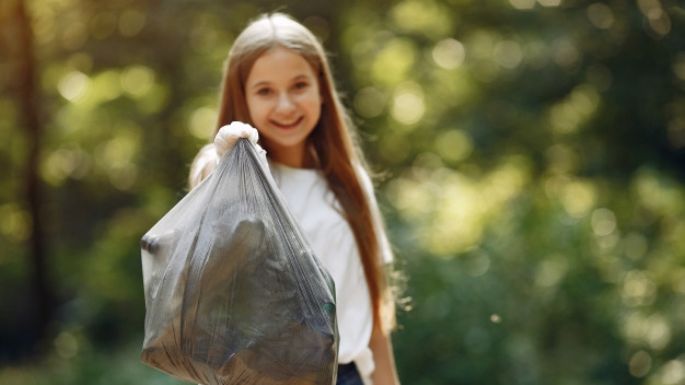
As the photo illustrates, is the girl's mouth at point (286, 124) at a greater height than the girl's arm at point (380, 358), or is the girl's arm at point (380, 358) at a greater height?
the girl's mouth at point (286, 124)

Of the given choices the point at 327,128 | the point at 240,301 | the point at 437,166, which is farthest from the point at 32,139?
the point at 240,301

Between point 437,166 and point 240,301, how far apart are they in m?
8.82

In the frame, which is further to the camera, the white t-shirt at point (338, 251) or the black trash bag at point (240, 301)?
the white t-shirt at point (338, 251)

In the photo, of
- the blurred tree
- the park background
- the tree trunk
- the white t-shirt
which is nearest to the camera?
the white t-shirt

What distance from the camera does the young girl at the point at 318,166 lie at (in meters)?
2.98

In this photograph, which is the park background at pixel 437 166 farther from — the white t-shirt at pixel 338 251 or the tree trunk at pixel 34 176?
the white t-shirt at pixel 338 251

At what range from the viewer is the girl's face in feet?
9.72

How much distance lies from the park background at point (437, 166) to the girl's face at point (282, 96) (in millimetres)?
2286

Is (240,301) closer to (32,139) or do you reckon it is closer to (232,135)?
(232,135)

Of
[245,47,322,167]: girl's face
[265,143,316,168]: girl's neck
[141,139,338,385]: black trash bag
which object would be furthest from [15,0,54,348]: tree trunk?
[141,139,338,385]: black trash bag

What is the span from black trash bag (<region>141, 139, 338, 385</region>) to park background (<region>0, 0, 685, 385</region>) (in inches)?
115

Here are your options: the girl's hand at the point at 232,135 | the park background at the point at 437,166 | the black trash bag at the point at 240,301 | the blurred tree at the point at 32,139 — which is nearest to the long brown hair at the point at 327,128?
the girl's hand at the point at 232,135

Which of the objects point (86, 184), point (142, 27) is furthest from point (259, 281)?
point (86, 184)

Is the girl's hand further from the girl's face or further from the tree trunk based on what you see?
the tree trunk
